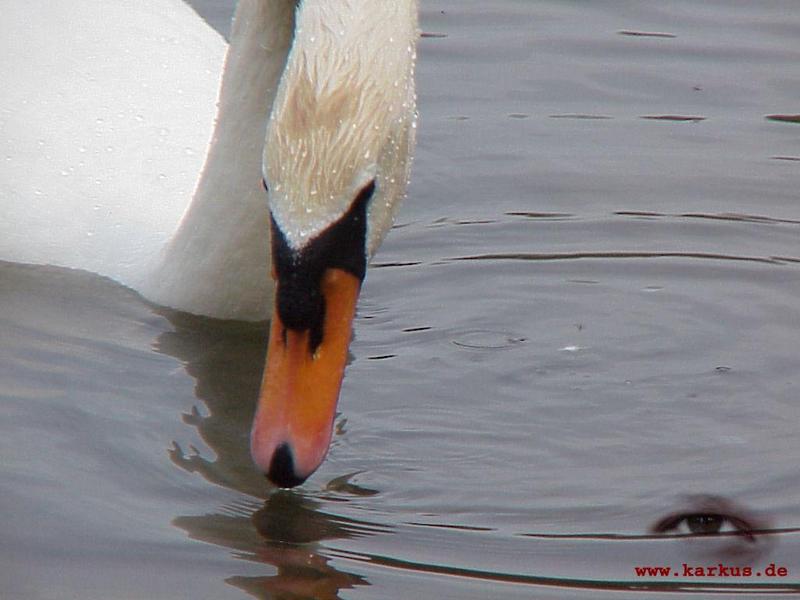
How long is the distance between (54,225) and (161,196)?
399 millimetres

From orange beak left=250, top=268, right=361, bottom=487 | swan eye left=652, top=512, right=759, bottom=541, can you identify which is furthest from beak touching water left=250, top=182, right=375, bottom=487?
swan eye left=652, top=512, right=759, bottom=541

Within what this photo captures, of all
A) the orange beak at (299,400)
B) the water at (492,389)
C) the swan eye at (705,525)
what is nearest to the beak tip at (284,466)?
the orange beak at (299,400)

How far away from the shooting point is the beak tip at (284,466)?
4.77 m

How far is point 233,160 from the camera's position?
6137 millimetres

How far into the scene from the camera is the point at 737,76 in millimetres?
8992

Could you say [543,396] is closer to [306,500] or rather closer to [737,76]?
[306,500]

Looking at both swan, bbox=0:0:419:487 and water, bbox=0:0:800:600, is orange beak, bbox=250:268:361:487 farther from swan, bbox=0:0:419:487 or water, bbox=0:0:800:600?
water, bbox=0:0:800:600

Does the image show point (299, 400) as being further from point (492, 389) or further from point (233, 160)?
point (233, 160)

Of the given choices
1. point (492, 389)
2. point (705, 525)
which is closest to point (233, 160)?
point (492, 389)

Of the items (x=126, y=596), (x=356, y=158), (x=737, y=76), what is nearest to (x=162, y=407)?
(x=126, y=596)

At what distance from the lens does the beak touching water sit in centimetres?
466

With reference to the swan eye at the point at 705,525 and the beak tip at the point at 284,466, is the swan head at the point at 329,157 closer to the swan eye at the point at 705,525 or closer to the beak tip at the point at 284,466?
the beak tip at the point at 284,466

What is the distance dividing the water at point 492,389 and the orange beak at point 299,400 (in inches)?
11.2

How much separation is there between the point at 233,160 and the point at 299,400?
5.04 ft
